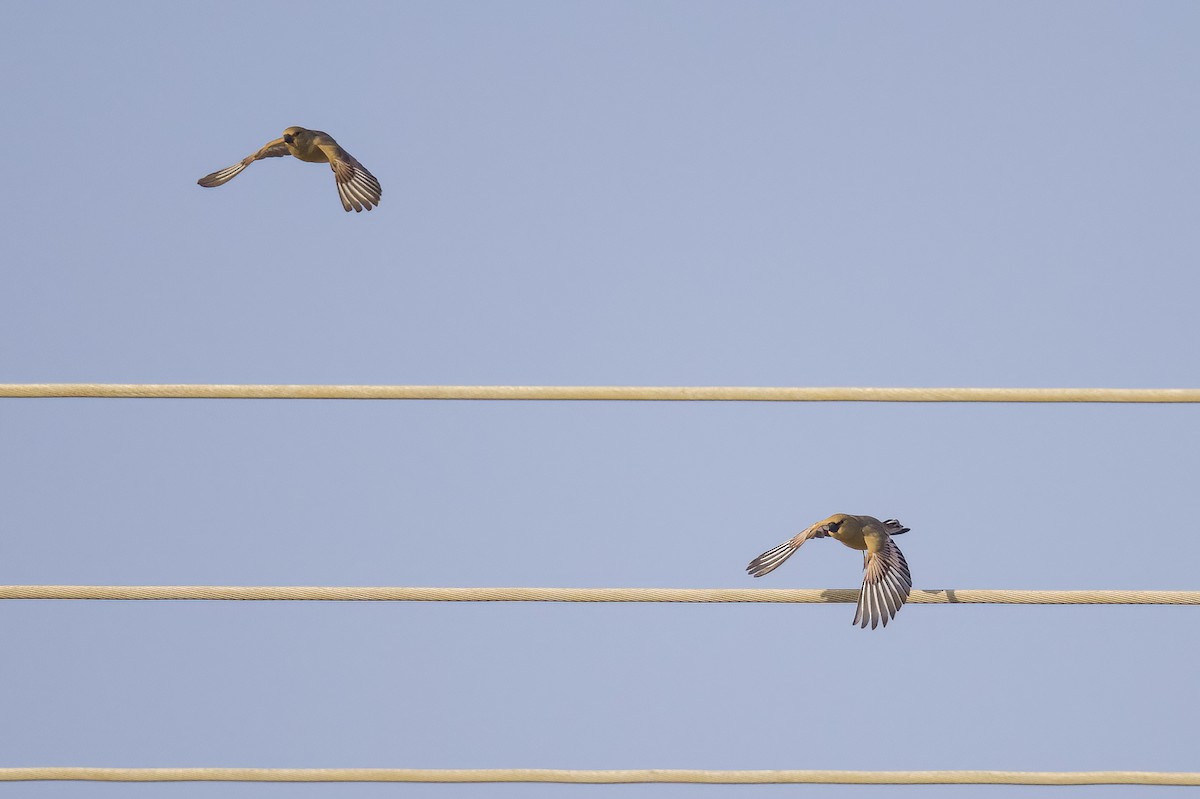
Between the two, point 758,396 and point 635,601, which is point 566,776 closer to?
point 635,601

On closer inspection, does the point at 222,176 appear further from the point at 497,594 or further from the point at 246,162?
the point at 497,594

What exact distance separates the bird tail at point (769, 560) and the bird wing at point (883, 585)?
0.55 meters

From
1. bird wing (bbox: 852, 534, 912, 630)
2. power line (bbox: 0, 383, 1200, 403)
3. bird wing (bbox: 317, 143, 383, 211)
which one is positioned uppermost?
bird wing (bbox: 317, 143, 383, 211)

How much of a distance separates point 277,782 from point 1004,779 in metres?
3.74

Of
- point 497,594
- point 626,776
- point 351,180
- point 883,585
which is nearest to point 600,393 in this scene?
point 497,594

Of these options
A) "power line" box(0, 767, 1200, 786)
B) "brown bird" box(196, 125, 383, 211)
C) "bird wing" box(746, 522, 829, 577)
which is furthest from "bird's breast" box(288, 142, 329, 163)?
"power line" box(0, 767, 1200, 786)

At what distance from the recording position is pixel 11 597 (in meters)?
9.36

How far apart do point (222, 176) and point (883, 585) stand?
22.9 feet

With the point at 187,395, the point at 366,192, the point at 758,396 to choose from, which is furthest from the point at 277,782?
the point at 366,192

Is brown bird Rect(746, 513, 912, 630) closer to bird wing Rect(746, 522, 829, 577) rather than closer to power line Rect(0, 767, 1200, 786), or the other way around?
bird wing Rect(746, 522, 829, 577)

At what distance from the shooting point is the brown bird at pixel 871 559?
10773 mm

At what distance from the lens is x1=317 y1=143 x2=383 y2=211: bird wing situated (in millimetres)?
14578

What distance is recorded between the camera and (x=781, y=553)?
1219cm

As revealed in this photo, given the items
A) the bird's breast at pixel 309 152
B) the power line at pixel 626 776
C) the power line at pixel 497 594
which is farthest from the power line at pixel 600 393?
the bird's breast at pixel 309 152
